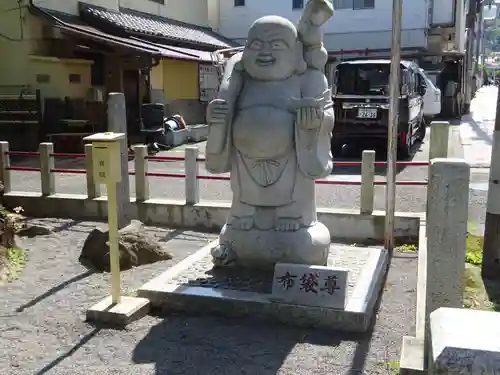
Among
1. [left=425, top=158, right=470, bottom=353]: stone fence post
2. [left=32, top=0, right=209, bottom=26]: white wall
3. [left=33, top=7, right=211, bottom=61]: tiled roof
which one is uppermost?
[left=32, top=0, right=209, bottom=26]: white wall

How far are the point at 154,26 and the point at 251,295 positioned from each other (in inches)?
596

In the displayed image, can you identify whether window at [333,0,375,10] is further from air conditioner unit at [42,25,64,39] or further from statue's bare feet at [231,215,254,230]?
statue's bare feet at [231,215,254,230]

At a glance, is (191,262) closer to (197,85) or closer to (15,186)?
(15,186)

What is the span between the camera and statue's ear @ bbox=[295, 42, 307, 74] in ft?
16.0

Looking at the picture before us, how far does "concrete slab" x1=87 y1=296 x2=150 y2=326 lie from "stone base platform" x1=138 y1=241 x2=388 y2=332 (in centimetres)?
16

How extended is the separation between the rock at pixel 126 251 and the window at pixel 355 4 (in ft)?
63.9

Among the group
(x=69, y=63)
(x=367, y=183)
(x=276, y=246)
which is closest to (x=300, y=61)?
(x=276, y=246)

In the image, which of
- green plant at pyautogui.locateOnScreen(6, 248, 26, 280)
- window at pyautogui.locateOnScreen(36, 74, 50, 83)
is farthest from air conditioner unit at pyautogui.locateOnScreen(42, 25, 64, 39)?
green plant at pyautogui.locateOnScreen(6, 248, 26, 280)

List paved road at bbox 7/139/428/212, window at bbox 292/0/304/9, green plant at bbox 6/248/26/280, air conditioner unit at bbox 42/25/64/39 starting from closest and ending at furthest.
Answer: green plant at bbox 6/248/26/280 < paved road at bbox 7/139/428/212 < air conditioner unit at bbox 42/25/64/39 < window at bbox 292/0/304/9

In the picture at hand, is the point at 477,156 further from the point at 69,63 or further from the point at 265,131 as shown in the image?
the point at 69,63

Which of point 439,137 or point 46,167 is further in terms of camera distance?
point 46,167

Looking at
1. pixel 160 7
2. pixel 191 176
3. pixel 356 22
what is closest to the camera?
pixel 191 176

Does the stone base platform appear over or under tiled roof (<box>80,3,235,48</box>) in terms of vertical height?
under

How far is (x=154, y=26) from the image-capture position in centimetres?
1808
